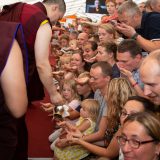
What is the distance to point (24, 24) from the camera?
2566 millimetres

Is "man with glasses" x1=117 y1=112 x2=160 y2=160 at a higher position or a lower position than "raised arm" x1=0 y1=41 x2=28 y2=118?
lower

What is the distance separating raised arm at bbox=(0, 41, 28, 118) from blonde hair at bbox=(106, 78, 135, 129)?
76 centimetres

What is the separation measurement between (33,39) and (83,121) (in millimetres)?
721

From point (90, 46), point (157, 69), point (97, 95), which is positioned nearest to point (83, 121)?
point (97, 95)

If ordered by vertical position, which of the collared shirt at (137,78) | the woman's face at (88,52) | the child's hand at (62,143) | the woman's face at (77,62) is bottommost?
the woman's face at (77,62)

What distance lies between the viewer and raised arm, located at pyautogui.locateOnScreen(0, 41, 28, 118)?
58.3 inches

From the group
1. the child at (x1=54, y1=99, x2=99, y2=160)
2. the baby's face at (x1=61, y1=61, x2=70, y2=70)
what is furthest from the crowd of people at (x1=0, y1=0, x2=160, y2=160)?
the baby's face at (x1=61, y1=61, x2=70, y2=70)

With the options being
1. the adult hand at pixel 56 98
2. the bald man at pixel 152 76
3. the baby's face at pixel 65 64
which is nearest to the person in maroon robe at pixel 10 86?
the bald man at pixel 152 76

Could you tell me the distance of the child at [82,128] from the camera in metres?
2.52

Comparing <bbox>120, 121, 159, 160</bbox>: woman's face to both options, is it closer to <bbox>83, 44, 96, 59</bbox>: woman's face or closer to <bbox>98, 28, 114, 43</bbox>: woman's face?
<bbox>98, 28, 114, 43</bbox>: woman's face

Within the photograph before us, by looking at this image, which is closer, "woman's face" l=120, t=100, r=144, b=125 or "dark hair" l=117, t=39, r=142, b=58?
"woman's face" l=120, t=100, r=144, b=125

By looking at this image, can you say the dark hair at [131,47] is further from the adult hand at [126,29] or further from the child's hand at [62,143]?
the child's hand at [62,143]

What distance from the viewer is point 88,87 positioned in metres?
3.50

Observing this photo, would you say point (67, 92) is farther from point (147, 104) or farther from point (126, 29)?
point (147, 104)
